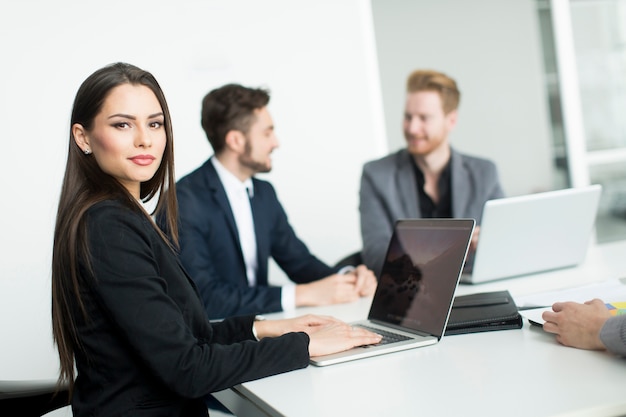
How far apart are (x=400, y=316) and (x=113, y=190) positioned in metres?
0.73

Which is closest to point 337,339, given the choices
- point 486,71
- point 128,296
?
point 128,296

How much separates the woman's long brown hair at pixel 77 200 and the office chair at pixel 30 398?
19 centimetres

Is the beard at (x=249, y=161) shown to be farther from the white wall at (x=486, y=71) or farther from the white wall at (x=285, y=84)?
the white wall at (x=486, y=71)

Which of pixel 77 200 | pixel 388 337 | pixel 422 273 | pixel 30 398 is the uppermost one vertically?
pixel 77 200

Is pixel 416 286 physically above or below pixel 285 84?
below

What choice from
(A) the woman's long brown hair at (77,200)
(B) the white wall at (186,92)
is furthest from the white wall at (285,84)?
(A) the woman's long brown hair at (77,200)

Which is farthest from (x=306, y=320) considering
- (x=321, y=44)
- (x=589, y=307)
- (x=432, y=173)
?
(x=321, y=44)

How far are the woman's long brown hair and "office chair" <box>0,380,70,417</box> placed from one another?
189mm

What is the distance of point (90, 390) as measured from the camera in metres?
1.49

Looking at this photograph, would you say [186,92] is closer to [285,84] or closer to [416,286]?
[285,84]

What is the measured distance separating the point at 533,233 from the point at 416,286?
0.68 m

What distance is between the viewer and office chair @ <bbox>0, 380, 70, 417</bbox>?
1831mm

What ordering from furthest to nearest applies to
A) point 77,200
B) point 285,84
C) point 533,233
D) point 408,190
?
1. point 285,84
2. point 408,190
3. point 533,233
4. point 77,200

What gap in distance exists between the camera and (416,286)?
1.74 metres
